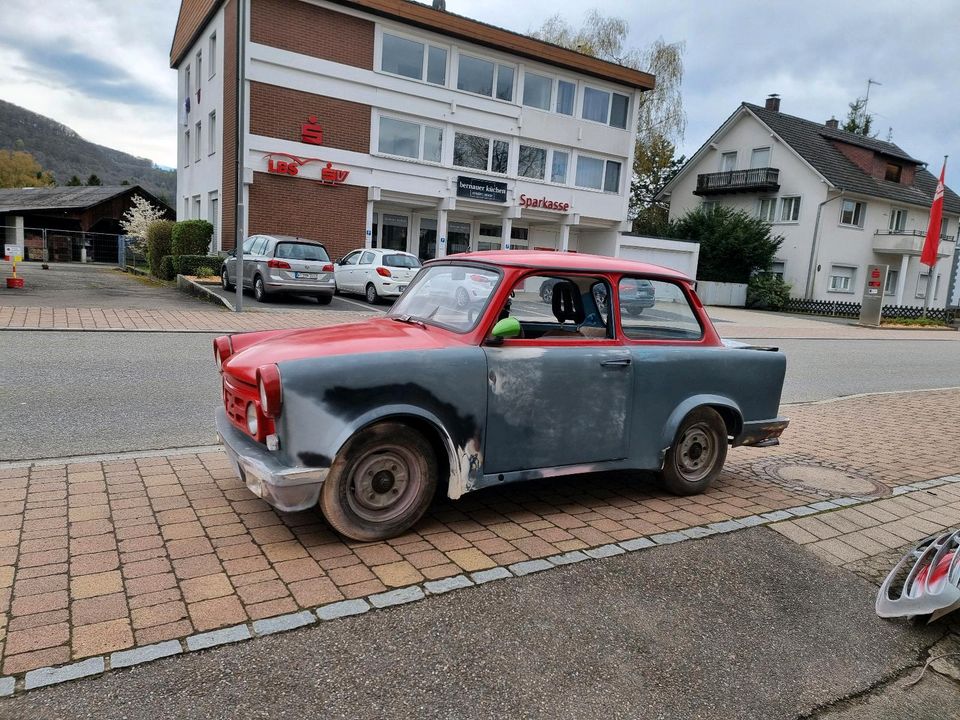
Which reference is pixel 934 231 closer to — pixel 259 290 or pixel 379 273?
pixel 379 273

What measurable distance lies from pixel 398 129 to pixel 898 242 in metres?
29.2

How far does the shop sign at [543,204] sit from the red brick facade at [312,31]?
846cm

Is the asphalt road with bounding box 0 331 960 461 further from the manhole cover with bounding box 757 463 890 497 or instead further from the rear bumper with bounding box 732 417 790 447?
the rear bumper with bounding box 732 417 790 447

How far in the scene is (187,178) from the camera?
101ft

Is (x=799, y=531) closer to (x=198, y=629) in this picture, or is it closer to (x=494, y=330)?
(x=494, y=330)

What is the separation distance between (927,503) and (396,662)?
14.7 ft

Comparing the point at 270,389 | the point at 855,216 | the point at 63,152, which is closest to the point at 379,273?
the point at 270,389

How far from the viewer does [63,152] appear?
328 ft

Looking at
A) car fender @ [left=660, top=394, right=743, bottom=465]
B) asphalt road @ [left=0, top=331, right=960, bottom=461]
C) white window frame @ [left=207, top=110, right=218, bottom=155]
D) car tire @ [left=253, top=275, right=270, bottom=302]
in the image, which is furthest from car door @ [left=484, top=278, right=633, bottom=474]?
white window frame @ [left=207, top=110, right=218, bottom=155]

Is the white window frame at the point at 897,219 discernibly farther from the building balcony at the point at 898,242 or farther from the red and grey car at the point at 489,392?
the red and grey car at the point at 489,392

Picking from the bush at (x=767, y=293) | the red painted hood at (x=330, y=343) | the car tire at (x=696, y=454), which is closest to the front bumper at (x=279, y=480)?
the red painted hood at (x=330, y=343)

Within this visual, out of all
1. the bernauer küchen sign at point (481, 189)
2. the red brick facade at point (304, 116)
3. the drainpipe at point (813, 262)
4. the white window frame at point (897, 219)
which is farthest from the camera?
the white window frame at point (897, 219)

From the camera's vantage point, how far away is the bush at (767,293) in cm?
3541

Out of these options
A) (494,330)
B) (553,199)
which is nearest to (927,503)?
(494,330)
